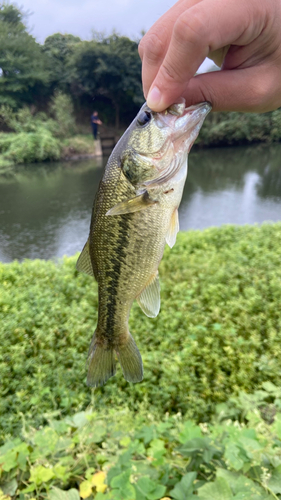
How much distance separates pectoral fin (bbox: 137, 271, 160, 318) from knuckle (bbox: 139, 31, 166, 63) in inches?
35.2

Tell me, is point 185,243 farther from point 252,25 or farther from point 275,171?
point 275,171

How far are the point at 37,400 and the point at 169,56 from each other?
2.67 metres

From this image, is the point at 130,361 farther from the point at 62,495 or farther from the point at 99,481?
the point at 99,481

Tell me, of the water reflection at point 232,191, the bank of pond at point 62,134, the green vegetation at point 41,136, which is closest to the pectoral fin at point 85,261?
the water reflection at point 232,191

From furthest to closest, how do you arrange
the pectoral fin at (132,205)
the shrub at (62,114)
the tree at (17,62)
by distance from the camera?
the shrub at (62,114)
the tree at (17,62)
the pectoral fin at (132,205)

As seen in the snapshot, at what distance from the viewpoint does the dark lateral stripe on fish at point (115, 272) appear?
3.78ft

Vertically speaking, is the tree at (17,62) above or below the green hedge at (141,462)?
above

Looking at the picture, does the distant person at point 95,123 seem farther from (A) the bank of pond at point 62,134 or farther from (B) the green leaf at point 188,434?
(B) the green leaf at point 188,434

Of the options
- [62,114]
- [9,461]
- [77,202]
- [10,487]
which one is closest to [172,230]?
[9,461]

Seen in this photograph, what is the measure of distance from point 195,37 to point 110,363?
1241 mm

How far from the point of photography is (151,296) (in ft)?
4.09

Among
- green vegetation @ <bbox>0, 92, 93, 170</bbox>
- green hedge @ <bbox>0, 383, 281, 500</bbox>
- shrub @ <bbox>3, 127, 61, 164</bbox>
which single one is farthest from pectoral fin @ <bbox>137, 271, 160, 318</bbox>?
shrub @ <bbox>3, 127, 61, 164</bbox>

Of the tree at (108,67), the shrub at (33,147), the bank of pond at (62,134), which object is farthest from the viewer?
the tree at (108,67)

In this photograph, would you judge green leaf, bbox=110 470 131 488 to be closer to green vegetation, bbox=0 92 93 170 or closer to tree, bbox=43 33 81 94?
green vegetation, bbox=0 92 93 170
